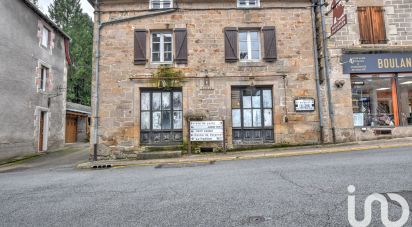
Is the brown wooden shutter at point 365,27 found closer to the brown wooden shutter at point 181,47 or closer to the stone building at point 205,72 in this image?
the stone building at point 205,72

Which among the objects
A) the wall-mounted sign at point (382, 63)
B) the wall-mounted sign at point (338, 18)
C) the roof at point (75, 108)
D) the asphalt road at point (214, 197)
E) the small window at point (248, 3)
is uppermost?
the small window at point (248, 3)

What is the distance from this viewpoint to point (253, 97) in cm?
1090

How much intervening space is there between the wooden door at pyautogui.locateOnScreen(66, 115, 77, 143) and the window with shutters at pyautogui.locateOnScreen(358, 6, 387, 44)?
21.3m

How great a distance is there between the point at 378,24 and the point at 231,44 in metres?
6.54

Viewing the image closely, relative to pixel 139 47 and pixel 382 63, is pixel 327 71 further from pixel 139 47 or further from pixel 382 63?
pixel 139 47

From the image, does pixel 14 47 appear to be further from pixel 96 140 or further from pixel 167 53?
pixel 167 53

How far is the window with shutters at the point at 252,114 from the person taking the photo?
35.1 ft

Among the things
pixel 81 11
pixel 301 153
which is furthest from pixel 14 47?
pixel 81 11

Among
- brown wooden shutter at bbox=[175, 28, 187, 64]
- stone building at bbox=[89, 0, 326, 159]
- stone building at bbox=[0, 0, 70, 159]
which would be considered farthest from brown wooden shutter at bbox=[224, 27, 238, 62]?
stone building at bbox=[0, 0, 70, 159]

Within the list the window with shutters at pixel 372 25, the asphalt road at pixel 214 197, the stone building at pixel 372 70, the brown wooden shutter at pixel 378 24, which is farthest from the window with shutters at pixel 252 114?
the brown wooden shutter at pixel 378 24

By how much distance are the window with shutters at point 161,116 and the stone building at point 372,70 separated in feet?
21.8

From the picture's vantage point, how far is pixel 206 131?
10102 mm

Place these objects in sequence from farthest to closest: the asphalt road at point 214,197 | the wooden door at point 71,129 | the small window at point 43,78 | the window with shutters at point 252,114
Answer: the wooden door at point 71,129 → the small window at point 43,78 → the window with shutters at point 252,114 → the asphalt road at point 214,197

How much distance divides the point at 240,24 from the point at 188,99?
400 centimetres
